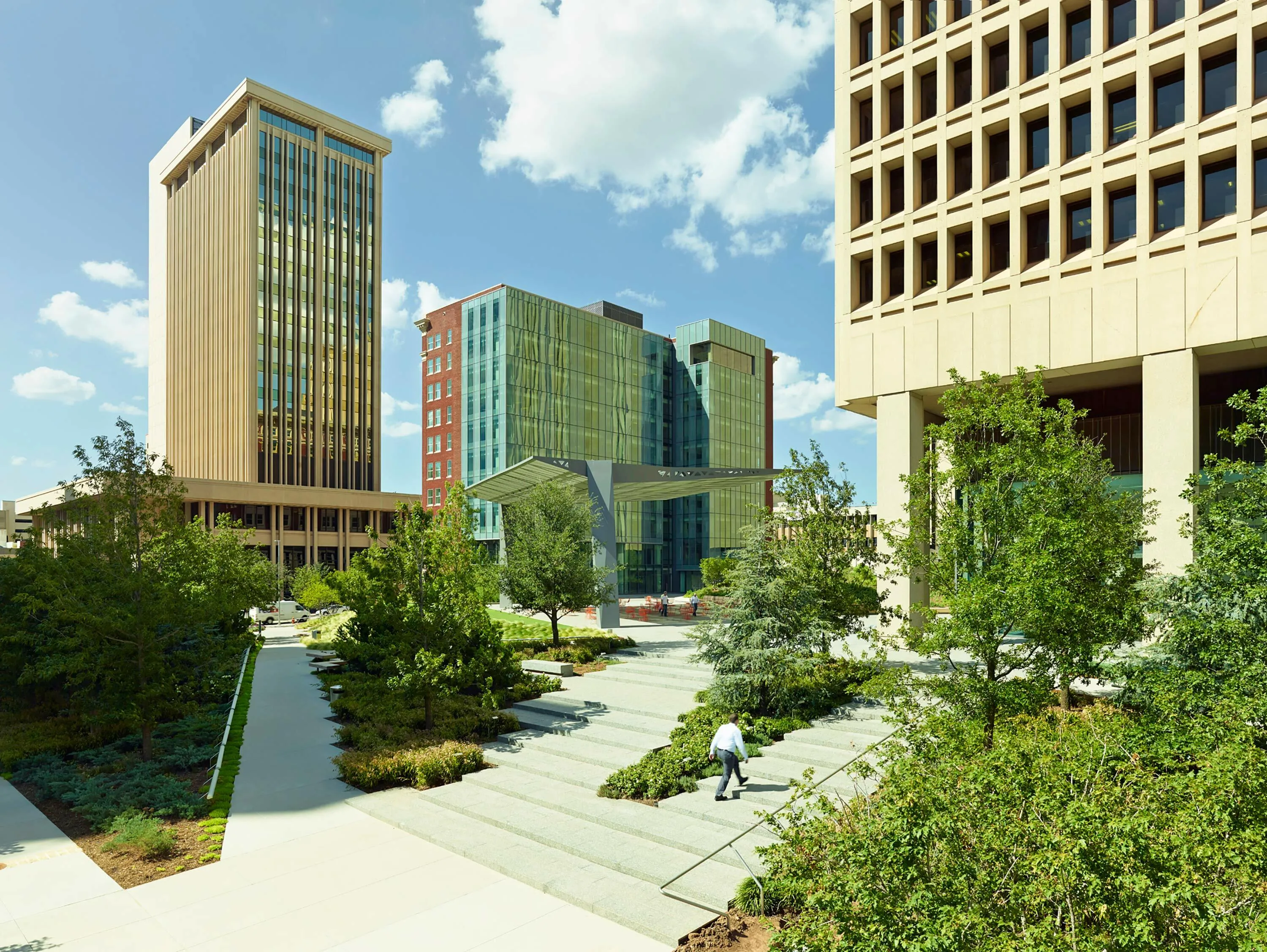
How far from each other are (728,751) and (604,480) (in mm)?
24708

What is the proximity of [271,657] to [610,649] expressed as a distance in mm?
15761

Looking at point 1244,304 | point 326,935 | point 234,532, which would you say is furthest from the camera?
point 234,532

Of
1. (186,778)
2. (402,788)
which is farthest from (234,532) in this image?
(402,788)

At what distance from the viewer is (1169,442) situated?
23.5m

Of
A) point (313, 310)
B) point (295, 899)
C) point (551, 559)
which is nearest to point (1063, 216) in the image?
point (551, 559)

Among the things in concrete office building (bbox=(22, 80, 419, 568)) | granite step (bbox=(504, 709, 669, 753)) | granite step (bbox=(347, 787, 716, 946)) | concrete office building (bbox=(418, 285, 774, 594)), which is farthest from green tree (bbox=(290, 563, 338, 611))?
granite step (bbox=(347, 787, 716, 946))

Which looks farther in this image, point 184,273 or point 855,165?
point 184,273

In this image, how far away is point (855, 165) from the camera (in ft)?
101

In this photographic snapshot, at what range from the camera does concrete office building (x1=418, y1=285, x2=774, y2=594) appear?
7106cm

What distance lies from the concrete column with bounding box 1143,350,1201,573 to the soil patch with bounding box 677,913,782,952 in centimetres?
1962

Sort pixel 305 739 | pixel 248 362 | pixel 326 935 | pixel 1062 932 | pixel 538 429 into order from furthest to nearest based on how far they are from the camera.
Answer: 1. pixel 248 362
2. pixel 538 429
3. pixel 305 739
4. pixel 326 935
5. pixel 1062 932

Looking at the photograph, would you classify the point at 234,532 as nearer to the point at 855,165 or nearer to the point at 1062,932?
the point at 855,165

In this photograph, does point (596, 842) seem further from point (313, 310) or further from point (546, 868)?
point (313, 310)

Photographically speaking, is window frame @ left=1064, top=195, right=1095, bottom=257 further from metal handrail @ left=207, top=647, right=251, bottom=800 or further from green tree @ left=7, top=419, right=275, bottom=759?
metal handrail @ left=207, top=647, right=251, bottom=800
